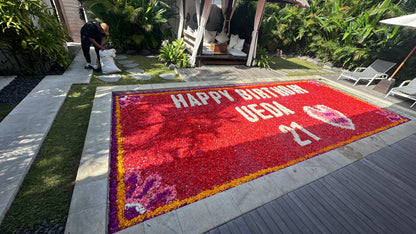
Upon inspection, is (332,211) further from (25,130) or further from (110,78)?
(110,78)

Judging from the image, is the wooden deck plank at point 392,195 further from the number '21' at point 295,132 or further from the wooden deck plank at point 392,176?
the number '21' at point 295,132

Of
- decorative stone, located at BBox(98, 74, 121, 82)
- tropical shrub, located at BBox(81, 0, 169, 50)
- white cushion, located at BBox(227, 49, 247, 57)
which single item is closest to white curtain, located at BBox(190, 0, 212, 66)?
white cushion, located at BBox(227, 49, 247, 57)

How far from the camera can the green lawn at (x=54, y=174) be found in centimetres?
183

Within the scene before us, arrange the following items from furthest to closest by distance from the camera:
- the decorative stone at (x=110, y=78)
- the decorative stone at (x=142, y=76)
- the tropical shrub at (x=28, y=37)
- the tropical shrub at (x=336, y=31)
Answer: the tropical shrub at (x=336, y=31)
the decorative stone at (x=142, y=76)
the decorative stone at (x=110, y=78)
the tropical shrub at (x=28, y=37)

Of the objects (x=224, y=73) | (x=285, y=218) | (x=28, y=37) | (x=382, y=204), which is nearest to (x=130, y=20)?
(x=28, y=37)

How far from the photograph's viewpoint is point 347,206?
92.3 inches

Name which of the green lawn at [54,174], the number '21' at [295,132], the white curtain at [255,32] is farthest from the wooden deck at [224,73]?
the green lawn at [54,174]

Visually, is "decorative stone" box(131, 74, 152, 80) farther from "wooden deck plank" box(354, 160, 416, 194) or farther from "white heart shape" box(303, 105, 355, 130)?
"wooden deck plank" box(354, 160, 416, 194)

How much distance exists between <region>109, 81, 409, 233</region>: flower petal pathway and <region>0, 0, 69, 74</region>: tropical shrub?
271 cm

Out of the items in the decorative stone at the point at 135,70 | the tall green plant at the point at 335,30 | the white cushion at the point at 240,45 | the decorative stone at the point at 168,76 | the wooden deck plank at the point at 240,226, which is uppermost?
the tall green plant at the point at 335,30

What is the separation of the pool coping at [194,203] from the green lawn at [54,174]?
18 cm

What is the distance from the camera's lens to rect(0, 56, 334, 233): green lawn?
5.99ft

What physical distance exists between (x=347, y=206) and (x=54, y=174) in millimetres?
4207

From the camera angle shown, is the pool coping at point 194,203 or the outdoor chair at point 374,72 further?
the outdoor chair at point 374,72
